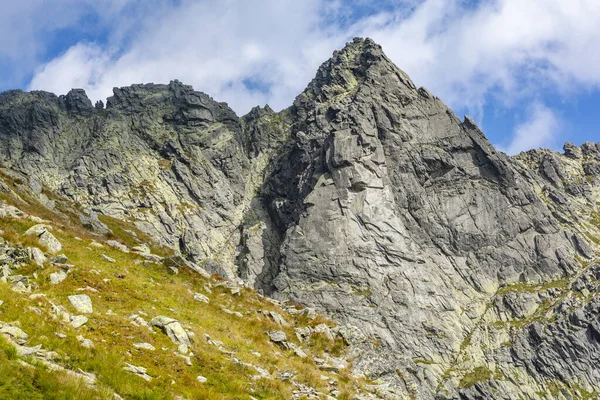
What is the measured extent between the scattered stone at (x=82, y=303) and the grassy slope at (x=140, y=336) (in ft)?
0.94

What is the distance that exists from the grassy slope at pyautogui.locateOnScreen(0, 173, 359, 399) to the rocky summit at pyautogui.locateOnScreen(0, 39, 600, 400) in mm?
28067

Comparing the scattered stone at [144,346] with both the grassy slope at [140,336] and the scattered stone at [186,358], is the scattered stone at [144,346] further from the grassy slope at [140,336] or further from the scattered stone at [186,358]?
the scattered stone at [186,358]

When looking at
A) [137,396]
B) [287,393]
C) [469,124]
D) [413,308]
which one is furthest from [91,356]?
[469,124]

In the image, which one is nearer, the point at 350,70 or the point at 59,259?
the point at 59,259

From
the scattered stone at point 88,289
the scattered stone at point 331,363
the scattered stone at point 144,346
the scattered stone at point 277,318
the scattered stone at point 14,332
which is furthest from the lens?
the scattered stone at point 277,318

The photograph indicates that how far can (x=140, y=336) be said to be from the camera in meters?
15.4

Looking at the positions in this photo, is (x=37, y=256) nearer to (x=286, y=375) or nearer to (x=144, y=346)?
(x=144, y=346)

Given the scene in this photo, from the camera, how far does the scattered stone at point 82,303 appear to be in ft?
52.0

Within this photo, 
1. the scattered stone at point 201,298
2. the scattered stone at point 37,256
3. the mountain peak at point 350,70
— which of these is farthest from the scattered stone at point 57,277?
the mountain peak at point 350,70

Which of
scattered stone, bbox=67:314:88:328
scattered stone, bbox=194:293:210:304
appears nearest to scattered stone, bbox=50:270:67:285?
scattered stone, bbox=67:314:88:328

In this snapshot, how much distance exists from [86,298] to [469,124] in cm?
15222

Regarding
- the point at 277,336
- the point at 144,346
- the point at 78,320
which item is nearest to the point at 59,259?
the point at 78,320

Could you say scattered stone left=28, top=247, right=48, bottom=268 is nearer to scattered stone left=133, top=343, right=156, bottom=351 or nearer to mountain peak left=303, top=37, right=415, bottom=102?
scattered stone left=133, top=343, right=156, bottom=351

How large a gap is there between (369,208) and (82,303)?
113 metres
